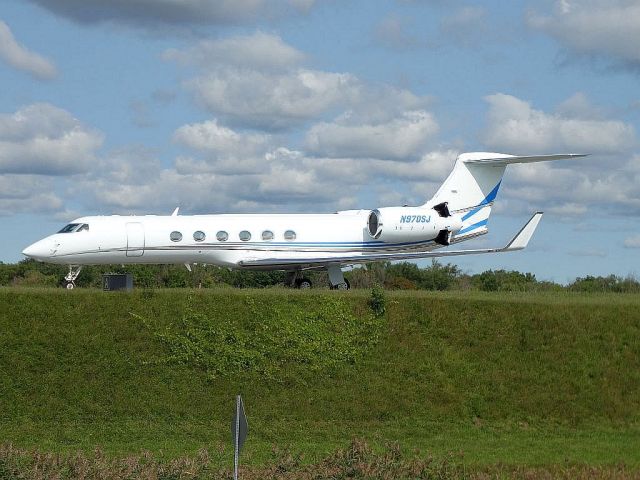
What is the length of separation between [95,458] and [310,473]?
13.4ft

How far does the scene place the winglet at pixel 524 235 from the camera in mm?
32906

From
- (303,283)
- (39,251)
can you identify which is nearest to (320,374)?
(303,283)

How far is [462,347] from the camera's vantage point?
25.1 m

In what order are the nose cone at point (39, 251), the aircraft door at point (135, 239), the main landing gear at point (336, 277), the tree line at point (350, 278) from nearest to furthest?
the nose cone at point (39, 251)
the aircraft door at point (135, 239)
the main landing gear at point (336, 277)
the tree line at point (350, 278)

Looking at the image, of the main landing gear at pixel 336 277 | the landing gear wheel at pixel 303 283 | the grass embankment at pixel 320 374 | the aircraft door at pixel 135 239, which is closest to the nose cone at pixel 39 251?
the aircraft door at pixel 135 239

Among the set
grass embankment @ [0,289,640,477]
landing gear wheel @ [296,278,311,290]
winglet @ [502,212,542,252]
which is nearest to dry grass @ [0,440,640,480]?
grass embankment @ [0,289,640,477]

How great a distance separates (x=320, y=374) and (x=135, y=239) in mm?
10369

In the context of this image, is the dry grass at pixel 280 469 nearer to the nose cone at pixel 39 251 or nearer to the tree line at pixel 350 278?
the nose cone at pixel 39 251

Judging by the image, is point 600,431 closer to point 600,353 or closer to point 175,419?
point 600,353

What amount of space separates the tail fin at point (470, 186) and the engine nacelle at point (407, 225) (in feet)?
4.54

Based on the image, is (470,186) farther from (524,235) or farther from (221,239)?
(221,239)

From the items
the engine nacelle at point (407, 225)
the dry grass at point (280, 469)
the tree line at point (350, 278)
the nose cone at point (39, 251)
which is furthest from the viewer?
the tree line at point (350, 278)

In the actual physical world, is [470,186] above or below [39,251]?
above

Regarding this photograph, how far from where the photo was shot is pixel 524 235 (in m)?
33.1
